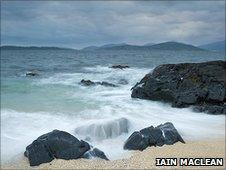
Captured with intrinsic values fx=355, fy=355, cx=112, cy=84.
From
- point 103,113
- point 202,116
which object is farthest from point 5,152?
point 202,116

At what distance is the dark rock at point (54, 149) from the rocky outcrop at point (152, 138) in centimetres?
207

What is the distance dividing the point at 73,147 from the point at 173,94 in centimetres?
1303

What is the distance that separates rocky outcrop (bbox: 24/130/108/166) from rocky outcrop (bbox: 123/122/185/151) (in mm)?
2073

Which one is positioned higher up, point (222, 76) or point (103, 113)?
point (222, 76)

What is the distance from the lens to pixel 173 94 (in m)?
25.7

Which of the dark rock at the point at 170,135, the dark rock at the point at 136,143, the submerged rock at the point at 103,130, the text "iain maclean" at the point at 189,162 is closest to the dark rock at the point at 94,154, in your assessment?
the dark rock at the point at 136,143

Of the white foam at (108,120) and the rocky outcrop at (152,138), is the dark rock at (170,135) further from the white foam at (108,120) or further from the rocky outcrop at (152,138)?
the white foam at (108,120)

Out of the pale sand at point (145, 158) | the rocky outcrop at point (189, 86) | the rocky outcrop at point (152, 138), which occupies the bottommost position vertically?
the pale sand at point (145, 158)

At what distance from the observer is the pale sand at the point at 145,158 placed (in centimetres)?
1332

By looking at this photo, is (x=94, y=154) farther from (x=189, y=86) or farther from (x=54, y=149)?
(x=189, y=86)

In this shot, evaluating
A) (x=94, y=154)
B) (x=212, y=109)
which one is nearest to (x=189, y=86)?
(x=212, y=109)

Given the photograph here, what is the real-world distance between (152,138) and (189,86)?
37.0ft

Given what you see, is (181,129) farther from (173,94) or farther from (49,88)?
(49,88)

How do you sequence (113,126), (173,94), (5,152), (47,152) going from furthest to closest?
1. (173,94)
2. (113,126)
3. (5,152)
4. (47,152)
